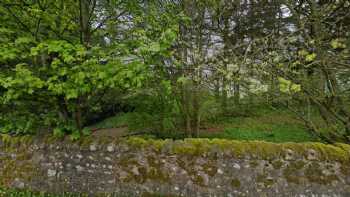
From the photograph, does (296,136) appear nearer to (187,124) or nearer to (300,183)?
(187,124)

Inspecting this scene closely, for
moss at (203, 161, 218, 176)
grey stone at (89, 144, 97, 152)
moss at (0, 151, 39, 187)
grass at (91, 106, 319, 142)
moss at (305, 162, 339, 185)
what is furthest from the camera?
grass at (91, 106, 319, 142)

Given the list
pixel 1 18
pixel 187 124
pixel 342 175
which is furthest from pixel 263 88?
pixel 187 124

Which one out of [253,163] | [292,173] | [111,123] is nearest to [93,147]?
[253,163]

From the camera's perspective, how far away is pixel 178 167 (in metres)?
3.87

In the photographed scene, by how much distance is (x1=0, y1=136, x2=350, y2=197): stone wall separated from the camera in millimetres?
3584

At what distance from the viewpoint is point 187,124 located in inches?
Answer: 321

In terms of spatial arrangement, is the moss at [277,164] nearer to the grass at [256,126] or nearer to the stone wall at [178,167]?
the stone wall at [178,167]

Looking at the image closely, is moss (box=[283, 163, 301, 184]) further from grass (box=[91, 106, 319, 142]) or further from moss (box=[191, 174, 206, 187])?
grass (box=[91, 106, 319, 142])

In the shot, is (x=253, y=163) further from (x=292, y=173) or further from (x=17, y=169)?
(x=17, y=169)

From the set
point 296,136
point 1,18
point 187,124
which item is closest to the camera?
point 1,18

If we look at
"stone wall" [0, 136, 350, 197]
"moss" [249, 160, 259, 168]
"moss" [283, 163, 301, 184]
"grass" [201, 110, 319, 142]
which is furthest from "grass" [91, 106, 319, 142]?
"moss" [249, 160, 259, 168]

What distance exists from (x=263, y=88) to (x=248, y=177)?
1.47 m

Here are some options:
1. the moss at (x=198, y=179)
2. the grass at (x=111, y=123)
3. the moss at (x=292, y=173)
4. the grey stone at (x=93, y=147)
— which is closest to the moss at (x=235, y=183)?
the moss at (x=198, y=179)

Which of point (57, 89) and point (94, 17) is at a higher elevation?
point (94, 17)
